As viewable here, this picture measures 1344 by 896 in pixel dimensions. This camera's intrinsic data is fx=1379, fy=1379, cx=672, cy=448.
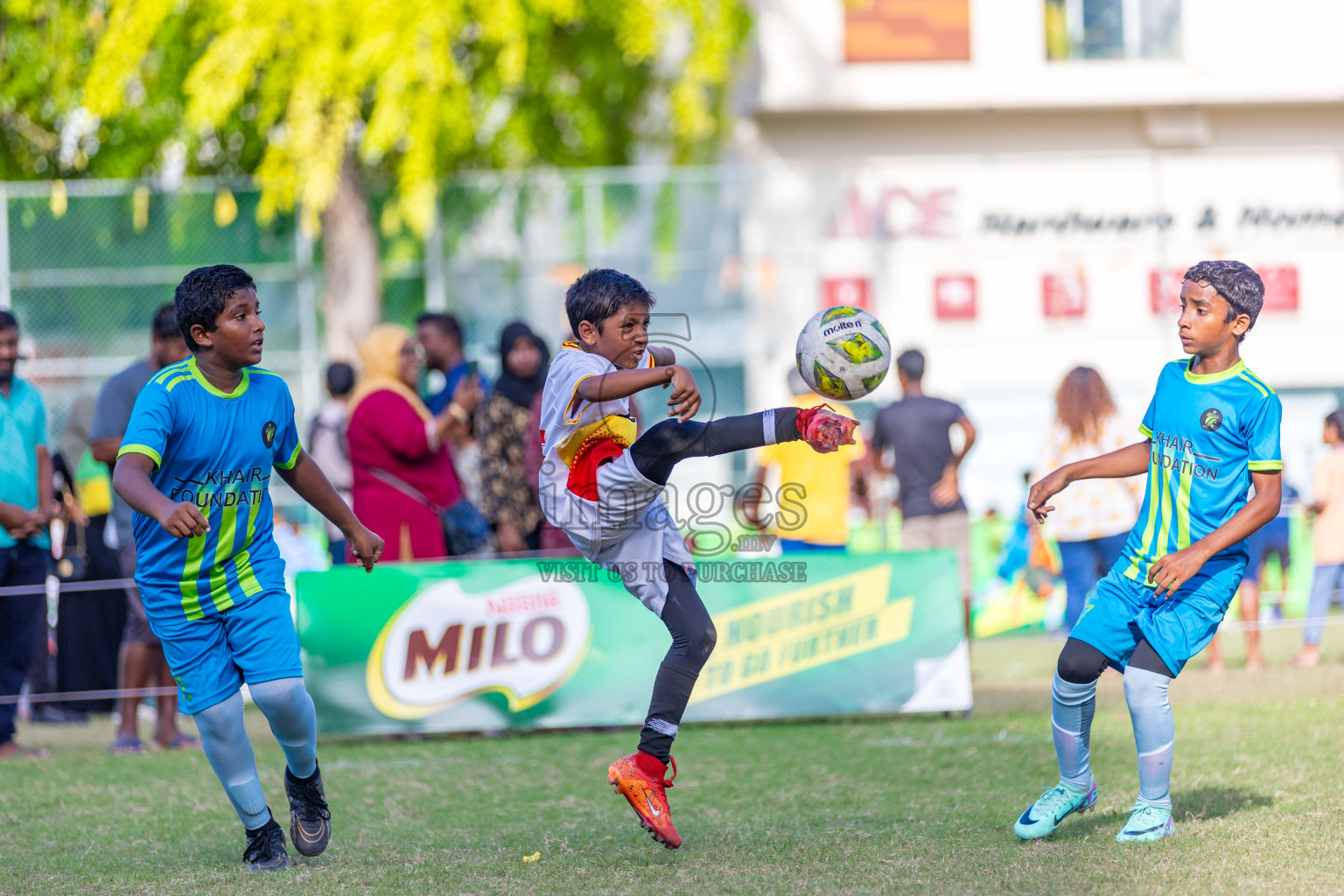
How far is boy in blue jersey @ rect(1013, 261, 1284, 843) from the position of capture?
456cm

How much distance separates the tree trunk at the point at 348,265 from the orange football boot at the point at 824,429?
1149 cm

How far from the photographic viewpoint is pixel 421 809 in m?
5.74

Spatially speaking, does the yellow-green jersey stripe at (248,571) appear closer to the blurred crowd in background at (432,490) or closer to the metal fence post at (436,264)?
the blurred crowd in background at (432,490)

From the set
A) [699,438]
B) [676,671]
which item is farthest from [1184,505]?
[676,671]

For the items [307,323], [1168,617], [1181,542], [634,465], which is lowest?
[1168,617]

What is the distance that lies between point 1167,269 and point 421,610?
10.9 meters

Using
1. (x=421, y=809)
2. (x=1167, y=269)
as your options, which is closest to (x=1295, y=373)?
(x=1167, y=269)

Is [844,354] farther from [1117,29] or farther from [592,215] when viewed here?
[1117,29]

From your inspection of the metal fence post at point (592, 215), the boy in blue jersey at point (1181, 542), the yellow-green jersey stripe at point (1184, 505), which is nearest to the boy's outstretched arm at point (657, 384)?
the boy in blue jersey at point (1181, 542)

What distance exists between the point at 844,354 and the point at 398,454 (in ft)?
11.6

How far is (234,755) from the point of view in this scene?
184 inches

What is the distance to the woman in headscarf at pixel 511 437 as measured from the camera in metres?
8.02

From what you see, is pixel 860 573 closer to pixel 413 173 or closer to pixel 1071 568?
pixel 1071 568

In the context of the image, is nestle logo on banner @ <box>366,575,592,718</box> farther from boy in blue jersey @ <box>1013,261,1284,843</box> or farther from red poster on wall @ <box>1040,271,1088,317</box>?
red poster on wall @ <box>1040,271,1088,317</box>
